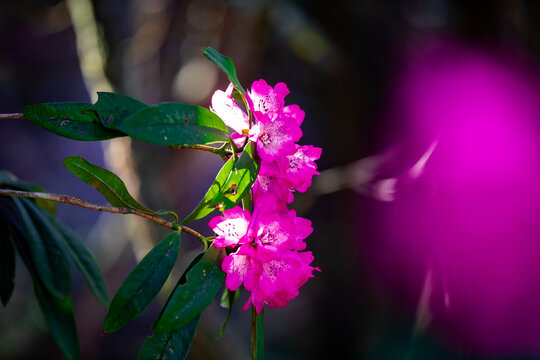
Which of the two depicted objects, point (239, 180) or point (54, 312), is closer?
point (239, 180)

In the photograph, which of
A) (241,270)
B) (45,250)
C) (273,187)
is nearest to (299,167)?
(273,187)

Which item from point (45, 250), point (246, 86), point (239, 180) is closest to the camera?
point (239, 180)

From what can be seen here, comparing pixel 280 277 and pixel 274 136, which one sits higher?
pixel 274 136

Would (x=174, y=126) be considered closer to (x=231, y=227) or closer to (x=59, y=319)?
(x=231, y=227)

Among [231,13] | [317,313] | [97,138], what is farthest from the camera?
[317,313]

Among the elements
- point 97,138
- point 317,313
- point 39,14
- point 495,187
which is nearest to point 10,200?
point 97,138

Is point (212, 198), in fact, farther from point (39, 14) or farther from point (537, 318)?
point (39, 14)
